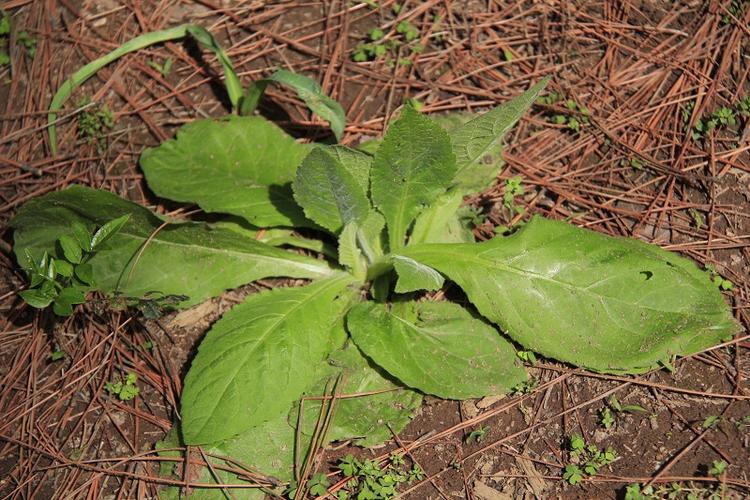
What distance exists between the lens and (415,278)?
2357 mm

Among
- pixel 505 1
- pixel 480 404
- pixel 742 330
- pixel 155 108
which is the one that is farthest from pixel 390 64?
pixel 742 330

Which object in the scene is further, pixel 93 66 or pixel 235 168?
pixel 93 66

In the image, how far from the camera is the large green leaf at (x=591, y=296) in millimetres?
2340

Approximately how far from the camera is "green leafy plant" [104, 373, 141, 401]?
2.59m

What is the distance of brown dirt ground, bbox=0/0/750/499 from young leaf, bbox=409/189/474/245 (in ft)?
0.36

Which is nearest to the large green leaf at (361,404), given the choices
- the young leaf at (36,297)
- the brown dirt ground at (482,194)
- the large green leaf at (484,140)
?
the brown dirt ground at (482,194)

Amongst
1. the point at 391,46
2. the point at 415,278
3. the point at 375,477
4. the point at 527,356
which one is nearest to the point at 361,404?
the point at 375,477

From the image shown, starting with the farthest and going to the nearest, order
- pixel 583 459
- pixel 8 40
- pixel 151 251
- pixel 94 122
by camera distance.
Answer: pixel 8 40, pixel 94 122, pixel 151 251, pixel 583 459

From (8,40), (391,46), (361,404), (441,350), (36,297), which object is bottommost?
(361,404)

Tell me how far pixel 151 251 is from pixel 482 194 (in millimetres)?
1464

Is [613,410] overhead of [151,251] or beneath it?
beneath

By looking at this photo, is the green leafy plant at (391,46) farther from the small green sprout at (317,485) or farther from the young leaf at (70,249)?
the small green sprout at (317,485)

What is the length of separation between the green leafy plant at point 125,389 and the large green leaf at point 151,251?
13.6 inches

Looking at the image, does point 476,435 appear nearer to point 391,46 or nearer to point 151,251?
point 151,251
